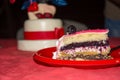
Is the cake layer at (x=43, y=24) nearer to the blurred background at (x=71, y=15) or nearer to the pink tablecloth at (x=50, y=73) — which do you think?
the pink tablecloth at (x=50, y=73)

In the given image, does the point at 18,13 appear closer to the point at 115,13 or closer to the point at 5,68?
the point at 115,13

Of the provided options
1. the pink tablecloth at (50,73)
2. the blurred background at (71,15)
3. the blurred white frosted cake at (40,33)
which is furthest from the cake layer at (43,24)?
the blurred background at (71,15)

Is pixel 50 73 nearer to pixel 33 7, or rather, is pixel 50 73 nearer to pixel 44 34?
pixel 44 34

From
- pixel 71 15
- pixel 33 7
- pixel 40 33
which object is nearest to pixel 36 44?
pixel 40 33

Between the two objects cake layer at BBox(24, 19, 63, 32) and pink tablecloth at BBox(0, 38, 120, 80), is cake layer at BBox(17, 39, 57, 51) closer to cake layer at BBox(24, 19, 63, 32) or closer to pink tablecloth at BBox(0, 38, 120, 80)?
cake layer at BBox(24, 19, 63, 32)

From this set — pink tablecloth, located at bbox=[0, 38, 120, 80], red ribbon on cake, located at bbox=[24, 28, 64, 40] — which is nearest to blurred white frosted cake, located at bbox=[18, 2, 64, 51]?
red ribbon on cake, located at bbox=[24, 28, 64, 40]
